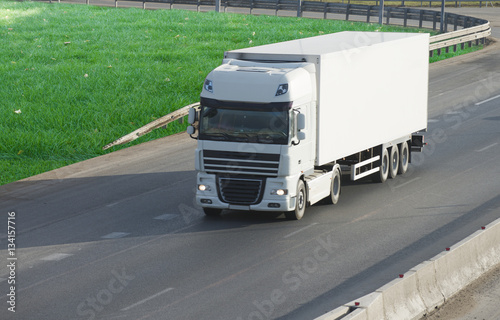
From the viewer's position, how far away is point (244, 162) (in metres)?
17.2

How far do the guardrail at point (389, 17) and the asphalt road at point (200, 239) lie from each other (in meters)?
5.81

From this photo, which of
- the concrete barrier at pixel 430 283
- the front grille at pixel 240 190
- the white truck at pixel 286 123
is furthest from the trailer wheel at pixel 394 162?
the concrete barrier at pixel 430 283

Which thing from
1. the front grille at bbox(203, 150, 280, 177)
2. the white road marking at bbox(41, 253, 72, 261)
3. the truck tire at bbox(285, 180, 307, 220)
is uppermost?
the front grille at bbox(203, 150, 280, 177)

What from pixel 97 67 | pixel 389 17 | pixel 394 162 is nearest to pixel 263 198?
pixel 394 162

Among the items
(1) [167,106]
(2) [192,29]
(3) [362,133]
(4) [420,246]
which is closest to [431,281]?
(4) [420,246]

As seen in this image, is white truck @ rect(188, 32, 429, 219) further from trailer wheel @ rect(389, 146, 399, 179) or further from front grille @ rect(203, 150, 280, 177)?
trailer wheel @ rect(389, 146, 399, 179)

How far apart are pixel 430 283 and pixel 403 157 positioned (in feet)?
32.8

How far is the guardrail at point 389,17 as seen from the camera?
136 ft

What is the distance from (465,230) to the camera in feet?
55.9

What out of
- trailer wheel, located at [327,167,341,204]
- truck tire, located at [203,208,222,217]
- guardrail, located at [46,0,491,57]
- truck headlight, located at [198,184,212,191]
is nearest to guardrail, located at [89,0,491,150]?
guardrail, located at [46,0,491,57]

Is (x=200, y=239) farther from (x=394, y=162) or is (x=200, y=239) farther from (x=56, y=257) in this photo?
(x=394, y=162)

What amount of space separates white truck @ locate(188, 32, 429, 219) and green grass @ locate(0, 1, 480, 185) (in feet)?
23.8

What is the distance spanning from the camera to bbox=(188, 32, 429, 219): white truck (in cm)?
1711

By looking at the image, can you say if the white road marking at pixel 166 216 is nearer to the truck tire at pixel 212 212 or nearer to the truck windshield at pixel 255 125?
the truck tire at pixel 212 212
